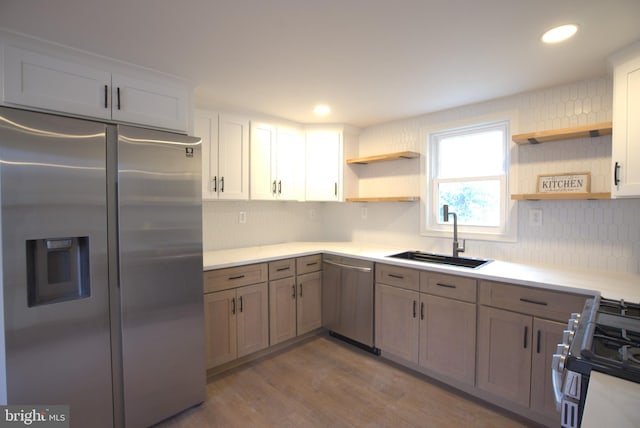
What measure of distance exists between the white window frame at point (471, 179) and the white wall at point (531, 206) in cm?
5

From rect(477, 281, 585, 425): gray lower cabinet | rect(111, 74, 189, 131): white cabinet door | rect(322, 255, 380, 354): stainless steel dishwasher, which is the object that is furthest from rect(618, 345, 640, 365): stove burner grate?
rect(111, 74, 189, 131): white cabinet door

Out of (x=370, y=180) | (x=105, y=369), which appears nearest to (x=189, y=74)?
(x=105, y=369)

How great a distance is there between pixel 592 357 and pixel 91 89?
2605 mm

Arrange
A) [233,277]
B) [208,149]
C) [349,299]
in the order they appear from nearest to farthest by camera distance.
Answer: [233,277] → [208,149] → [349,299]

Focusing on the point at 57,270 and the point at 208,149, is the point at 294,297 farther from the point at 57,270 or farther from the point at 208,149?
the point at 57,270

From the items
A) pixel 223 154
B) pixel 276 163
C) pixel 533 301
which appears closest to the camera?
pixel 533 301

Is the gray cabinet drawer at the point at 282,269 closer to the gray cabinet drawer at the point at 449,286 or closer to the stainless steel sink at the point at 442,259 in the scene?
the stainless steel sink at the point at 442,259

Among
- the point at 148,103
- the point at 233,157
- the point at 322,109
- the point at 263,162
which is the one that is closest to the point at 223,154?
the point at 233,157

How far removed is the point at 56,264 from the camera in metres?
1.60

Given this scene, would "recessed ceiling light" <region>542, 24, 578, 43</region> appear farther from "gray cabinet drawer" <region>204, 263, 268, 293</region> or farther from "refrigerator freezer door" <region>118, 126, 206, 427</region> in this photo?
"gray cabinet drawer" <region>204, 263, 268, 293</region>

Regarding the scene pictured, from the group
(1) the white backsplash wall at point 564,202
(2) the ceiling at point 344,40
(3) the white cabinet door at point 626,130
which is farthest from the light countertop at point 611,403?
(1) the white backsplash wall at point 564,202

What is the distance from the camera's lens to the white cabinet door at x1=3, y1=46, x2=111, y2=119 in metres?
1.53

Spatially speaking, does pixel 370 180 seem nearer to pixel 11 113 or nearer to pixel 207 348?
pixel 207 348

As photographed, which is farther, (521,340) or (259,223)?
(259,223)
